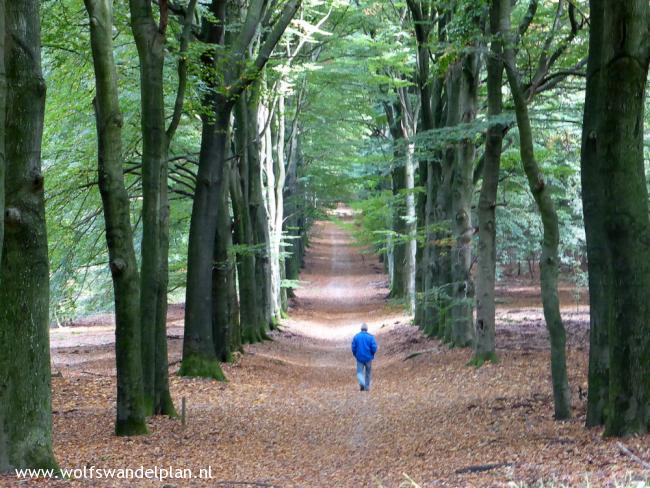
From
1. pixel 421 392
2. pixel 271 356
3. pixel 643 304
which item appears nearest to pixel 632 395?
pixel 643 304

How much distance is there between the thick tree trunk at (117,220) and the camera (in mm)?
9688

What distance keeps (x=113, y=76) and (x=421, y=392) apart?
9.60 meters

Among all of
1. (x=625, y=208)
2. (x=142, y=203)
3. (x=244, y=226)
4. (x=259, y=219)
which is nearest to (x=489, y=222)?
(x=142, y=203)

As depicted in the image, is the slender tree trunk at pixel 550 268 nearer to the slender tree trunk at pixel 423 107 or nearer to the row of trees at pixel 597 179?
the row of trees at pixel 597 179

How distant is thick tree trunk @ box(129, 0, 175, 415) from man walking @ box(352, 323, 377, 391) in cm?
637

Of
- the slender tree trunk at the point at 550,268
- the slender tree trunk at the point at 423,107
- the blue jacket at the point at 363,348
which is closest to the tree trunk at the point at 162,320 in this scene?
the slender tree trunk at the point at 550,268

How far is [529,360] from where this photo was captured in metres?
17.6

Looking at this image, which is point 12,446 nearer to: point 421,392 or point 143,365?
point 143,365

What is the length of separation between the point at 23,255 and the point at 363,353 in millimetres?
10921

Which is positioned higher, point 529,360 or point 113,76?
point 113,76

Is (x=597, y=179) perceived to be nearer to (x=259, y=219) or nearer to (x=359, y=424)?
(x=359, y=424)

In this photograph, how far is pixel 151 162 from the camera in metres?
11.4

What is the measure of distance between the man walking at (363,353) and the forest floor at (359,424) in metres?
0.36

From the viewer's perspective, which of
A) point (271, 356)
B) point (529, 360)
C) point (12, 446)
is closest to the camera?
point (12, 446)
